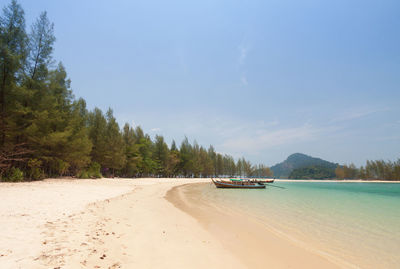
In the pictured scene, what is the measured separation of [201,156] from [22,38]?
71.0m

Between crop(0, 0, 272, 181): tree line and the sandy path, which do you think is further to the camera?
crop(0, 0, 272, 181): tree line

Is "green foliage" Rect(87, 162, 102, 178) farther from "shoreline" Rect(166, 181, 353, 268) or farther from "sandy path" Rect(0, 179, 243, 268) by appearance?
"shoreline" Rect(166, 181, 353, 268)

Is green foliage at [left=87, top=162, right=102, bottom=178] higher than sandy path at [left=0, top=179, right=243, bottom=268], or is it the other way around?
green foliage at [left=87, top=162, right=102, bottom=178]

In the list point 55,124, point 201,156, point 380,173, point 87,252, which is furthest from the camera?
point 380,173

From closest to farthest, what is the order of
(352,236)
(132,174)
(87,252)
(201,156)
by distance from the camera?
1. (87,252)
2. (352,236)
3. (132,174)
4. (201,156)

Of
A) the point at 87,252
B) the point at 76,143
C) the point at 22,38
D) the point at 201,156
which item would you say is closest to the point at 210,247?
the point at 87,252

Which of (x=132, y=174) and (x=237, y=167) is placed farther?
(x=237, y=167)

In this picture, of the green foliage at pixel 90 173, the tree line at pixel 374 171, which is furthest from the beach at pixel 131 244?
the tree line at pixel 374 171

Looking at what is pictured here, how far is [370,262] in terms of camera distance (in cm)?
453

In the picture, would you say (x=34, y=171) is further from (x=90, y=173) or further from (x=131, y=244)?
(x=131, y=244)

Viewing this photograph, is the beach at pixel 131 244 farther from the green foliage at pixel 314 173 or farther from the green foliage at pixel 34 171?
the green foliage at pixel 314 173

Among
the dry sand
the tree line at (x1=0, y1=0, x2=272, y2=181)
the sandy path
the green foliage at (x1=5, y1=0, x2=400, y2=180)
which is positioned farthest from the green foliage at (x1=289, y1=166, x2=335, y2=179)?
the sandy path

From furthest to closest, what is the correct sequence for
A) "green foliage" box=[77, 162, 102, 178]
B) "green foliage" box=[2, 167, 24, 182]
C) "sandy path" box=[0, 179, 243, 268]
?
1. "green foliage" box=[77, 162, 102, 178]
2. "green foliage" box=[2, 167, 24, 182]
3. "sandy path" box=[0, 179, 243, 268]

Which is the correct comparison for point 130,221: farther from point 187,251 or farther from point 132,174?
point 132,174
